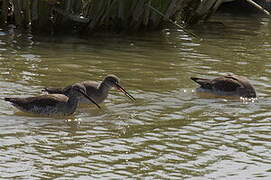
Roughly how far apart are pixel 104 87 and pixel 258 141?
3025 mm

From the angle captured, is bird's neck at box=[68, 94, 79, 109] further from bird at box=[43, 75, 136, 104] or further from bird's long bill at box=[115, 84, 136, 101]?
bird's long bill at box=[115, 84, 136, 101]

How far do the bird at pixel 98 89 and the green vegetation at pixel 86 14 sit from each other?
4.22 meters

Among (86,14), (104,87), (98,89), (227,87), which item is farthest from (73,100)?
(86,14)

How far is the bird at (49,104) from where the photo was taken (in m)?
10.7

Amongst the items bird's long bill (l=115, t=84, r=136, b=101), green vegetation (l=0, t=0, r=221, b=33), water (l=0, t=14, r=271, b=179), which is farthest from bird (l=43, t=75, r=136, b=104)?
green vegetation (l=0, t=0, r=221, b=33)

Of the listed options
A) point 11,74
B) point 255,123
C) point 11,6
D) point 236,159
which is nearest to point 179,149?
point 236,159

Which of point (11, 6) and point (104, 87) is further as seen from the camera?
point (11, 6)

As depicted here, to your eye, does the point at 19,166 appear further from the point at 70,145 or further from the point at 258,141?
the point at 258,141

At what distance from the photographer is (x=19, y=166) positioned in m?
8.38

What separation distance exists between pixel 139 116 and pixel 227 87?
2.04 m

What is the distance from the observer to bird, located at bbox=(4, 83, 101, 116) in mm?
10742

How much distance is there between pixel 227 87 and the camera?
40.5 ft

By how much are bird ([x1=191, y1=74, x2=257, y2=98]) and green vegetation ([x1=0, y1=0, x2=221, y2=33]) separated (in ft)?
12.5

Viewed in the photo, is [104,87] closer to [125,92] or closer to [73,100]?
[125,92]
